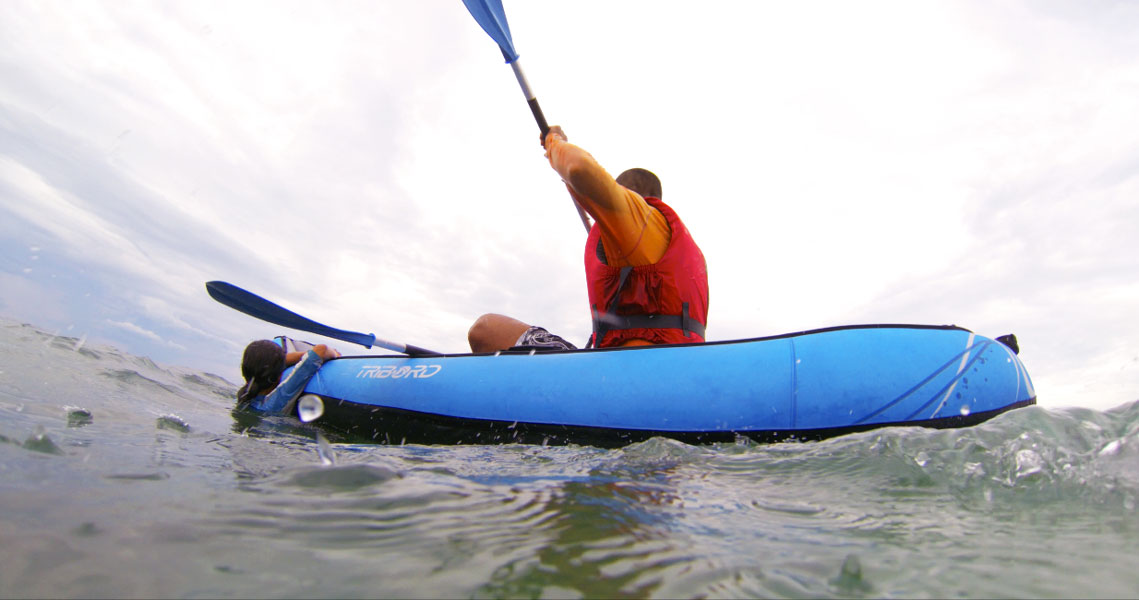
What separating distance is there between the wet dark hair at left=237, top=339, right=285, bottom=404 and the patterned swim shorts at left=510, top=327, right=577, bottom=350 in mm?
2588

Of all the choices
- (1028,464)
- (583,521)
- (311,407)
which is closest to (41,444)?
(583,521)

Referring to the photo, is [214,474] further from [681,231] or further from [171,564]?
[681,231]

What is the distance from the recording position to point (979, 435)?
2.16 meters

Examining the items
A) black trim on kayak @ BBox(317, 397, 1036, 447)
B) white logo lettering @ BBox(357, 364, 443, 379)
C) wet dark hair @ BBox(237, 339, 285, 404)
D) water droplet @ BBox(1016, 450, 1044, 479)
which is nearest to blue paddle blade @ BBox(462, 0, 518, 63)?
white logo lettering @ BBox(357, 364, 443, 379)

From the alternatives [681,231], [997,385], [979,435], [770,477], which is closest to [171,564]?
[770,477]

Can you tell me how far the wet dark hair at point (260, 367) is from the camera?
4.91 metres

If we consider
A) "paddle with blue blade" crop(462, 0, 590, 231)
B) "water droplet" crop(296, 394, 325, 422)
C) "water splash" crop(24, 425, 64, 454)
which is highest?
"paddle with blue blade" crop(462, 0, 590, 231)

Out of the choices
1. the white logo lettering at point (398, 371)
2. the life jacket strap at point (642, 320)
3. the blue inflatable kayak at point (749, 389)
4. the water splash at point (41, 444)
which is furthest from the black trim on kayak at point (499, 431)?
the water splash at point (41, 444)

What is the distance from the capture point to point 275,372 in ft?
16.5

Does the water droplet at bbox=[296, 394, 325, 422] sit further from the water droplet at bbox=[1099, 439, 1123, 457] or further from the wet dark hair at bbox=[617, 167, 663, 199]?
the water droplet at bbox=[1099, 439, 1123, 457]

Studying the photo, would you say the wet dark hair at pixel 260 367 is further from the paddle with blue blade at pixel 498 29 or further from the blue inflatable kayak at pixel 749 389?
the paddle with blue blade at pixel 498 29

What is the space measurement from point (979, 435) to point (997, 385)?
88cm

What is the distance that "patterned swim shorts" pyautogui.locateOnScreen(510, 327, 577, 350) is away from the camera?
3.58 metres

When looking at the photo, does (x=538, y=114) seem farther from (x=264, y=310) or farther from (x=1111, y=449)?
(x=1111, y=449)
